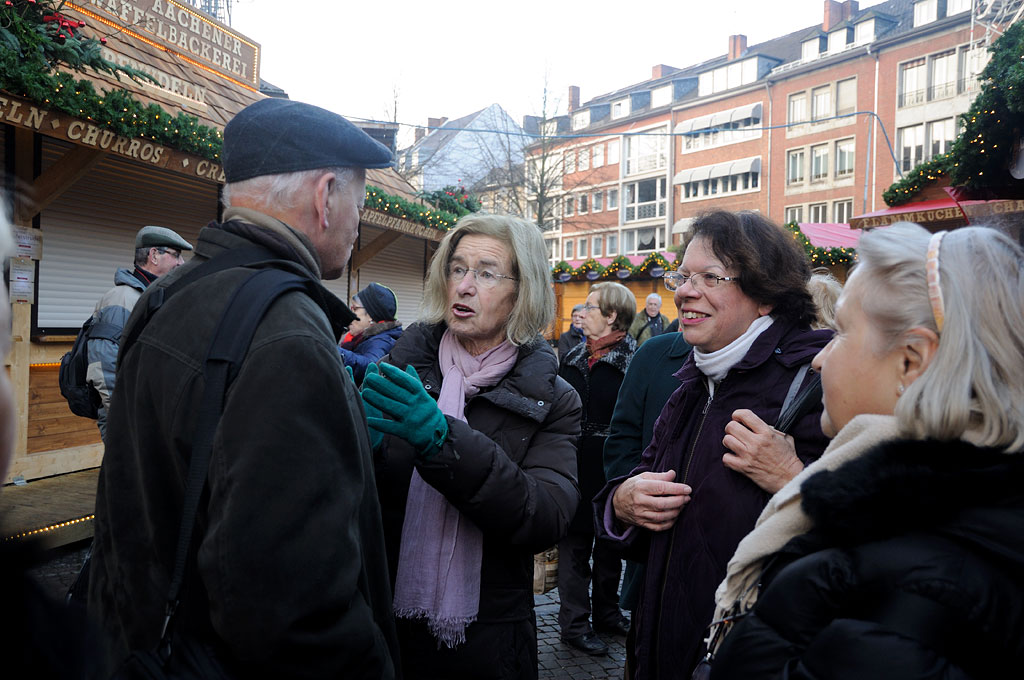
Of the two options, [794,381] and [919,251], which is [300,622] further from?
[794,381]

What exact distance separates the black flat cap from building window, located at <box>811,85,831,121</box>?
42.1 m

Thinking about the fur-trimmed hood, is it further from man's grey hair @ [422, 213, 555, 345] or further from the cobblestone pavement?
the cobblestone pavement

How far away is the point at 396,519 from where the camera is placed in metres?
2.32

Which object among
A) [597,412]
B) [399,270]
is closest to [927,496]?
[597,412]

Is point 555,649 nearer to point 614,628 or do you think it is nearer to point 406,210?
point 614,628

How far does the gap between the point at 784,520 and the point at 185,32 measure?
10184 mm

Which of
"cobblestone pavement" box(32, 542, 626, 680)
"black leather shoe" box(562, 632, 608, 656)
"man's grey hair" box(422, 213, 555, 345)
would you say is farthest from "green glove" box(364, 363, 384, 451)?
"black leather shoe" box(562, 632, 608, 656)

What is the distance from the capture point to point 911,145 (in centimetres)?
3444

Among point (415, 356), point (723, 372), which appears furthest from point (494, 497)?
point (723, 372)

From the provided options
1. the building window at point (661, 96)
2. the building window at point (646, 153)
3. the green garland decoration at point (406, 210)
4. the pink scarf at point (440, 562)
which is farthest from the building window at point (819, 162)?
the pink scarf at point (440, 562)

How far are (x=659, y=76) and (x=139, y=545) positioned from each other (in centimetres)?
5674

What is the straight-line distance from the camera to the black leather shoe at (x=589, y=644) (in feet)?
14.7

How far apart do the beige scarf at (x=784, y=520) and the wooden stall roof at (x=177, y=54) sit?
708 centimetres

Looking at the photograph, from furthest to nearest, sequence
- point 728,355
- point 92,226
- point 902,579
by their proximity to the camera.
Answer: point 92,226, point 728,355, point 902,579
